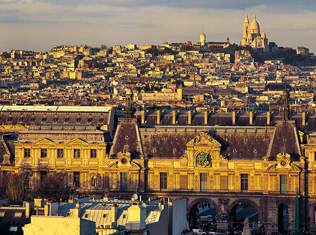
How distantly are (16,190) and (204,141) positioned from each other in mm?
19874

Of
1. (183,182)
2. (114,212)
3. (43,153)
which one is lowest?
(183,182)

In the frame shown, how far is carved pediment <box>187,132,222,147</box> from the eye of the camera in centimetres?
9750

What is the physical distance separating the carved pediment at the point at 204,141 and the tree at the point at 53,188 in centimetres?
1131

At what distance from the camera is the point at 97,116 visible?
12225 centimetres

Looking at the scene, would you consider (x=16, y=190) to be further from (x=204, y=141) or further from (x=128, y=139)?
(x=204, y=141)

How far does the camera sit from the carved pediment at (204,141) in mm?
97500

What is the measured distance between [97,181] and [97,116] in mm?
22405

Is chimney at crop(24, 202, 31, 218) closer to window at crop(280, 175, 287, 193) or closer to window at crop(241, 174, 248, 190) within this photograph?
window at crop(241, 174, 248, 190)

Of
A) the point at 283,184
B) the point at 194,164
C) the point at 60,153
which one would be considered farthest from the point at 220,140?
the point at 60,153

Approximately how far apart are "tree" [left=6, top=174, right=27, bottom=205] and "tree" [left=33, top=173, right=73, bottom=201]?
177 centimetres

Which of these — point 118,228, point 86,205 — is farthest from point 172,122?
point 118,228

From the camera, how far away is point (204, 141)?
97.9 m

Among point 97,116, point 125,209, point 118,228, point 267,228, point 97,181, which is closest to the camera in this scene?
point 118,228

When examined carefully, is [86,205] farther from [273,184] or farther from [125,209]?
[273,184]
